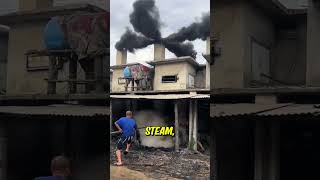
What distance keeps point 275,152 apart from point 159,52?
140cm

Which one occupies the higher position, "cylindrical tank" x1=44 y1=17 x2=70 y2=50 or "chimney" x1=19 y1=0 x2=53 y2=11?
"chimney" x1=19 y1=0 x2=53 y2=11

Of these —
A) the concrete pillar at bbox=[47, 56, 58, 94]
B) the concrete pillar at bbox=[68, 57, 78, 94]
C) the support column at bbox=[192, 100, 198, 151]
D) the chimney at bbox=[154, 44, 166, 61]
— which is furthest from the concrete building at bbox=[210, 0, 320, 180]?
the concrete pillar at bbox=[47, 56, 58, 94]

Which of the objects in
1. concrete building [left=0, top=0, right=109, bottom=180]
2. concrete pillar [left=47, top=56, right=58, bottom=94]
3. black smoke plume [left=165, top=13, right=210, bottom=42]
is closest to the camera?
black smoke plume [left=165, top=13, right=210, bottom=42]

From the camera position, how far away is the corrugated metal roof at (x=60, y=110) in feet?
5.76

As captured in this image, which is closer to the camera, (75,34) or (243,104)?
(75,34)

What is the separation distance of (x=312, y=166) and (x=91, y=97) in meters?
1.69

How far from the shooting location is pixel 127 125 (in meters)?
1.49

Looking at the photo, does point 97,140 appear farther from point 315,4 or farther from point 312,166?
point 315,4

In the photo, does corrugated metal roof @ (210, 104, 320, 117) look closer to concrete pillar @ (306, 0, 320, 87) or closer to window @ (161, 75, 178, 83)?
concrete pillar @ (306, 0, 320, 87)

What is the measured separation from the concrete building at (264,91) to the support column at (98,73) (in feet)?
1.74

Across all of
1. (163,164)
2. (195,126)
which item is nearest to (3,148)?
(163,164)

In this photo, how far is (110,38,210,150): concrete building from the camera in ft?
4.69

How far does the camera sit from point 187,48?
4.74ft

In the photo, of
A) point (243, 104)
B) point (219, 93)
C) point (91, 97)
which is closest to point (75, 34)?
point (91, 97)
